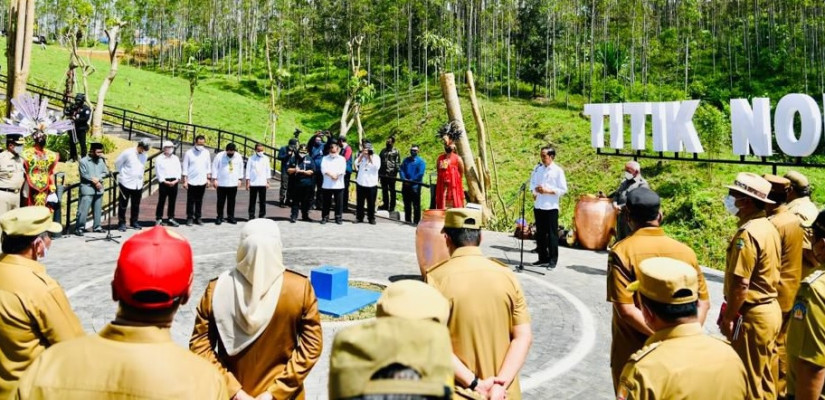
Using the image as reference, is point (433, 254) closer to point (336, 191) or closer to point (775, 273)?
point (775, 273)

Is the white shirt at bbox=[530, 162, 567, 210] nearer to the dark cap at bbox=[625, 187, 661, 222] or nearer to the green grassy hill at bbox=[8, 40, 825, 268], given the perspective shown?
the green grassy hill at bbox=[8, 40, 825, 268]

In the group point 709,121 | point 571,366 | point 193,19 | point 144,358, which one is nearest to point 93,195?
point 571,366

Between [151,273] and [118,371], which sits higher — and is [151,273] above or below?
above

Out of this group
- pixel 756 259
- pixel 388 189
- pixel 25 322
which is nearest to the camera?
pixel 25 322

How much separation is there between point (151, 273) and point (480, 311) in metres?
1.55

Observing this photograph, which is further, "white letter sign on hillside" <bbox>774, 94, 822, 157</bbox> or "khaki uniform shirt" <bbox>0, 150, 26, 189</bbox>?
"white letter sign on hillside" <bbox>774, 94, 822, 157</bbox>

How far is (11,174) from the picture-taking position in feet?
28.8

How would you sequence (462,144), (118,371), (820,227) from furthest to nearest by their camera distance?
1. (462,144)
2. (820,227)
3. (118,371)

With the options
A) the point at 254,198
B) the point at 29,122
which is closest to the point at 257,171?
the point at 254,198

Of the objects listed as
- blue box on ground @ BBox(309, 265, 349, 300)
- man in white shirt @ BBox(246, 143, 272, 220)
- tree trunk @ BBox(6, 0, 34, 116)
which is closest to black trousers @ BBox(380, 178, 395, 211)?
man in white shirt @ BBox(246, 143, 272, 220)

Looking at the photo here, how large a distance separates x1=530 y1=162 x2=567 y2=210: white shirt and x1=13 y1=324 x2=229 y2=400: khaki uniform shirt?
762 centimetres

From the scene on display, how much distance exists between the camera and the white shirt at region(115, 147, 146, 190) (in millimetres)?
11336

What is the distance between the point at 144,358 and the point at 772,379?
4035mm

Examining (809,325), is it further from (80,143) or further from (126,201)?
(80,143)
